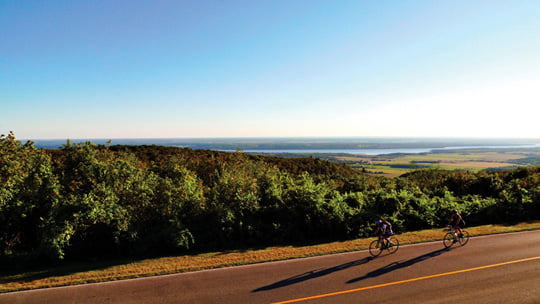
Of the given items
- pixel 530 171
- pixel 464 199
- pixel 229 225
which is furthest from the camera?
pixel 530 171

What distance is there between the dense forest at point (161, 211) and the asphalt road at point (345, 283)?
13.6 feet

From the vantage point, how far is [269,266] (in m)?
13.7

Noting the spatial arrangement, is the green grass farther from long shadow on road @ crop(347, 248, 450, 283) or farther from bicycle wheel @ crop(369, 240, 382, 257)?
long shadow on road @ crop(347, 248, 450, 283)

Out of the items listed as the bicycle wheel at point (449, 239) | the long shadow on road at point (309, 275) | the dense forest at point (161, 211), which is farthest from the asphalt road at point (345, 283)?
the dense forest at point (161, 211)

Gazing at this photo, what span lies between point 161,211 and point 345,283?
1158cm

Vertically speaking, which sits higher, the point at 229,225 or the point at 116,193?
the point at 116,193

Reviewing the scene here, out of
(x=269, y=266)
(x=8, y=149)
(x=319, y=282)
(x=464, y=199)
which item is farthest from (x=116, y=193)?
(x=464, y=199)

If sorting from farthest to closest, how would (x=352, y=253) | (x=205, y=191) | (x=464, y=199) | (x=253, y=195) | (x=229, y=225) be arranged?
1. (x=464, y=199)
2. (x=205, y=191)
3. (x=253, y=195)
4. (x=229, y=225)
5. (x=352, y=253)

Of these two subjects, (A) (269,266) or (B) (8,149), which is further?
(B) (8,149)

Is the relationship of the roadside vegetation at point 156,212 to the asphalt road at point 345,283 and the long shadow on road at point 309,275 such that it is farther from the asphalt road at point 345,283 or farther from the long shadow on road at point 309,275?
the long shadow on road at point 309,275

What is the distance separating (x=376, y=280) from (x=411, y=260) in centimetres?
346

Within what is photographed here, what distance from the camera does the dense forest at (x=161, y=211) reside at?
1552 cm

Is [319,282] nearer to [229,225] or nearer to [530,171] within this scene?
[229,225]

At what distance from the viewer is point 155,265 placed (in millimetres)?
14430
